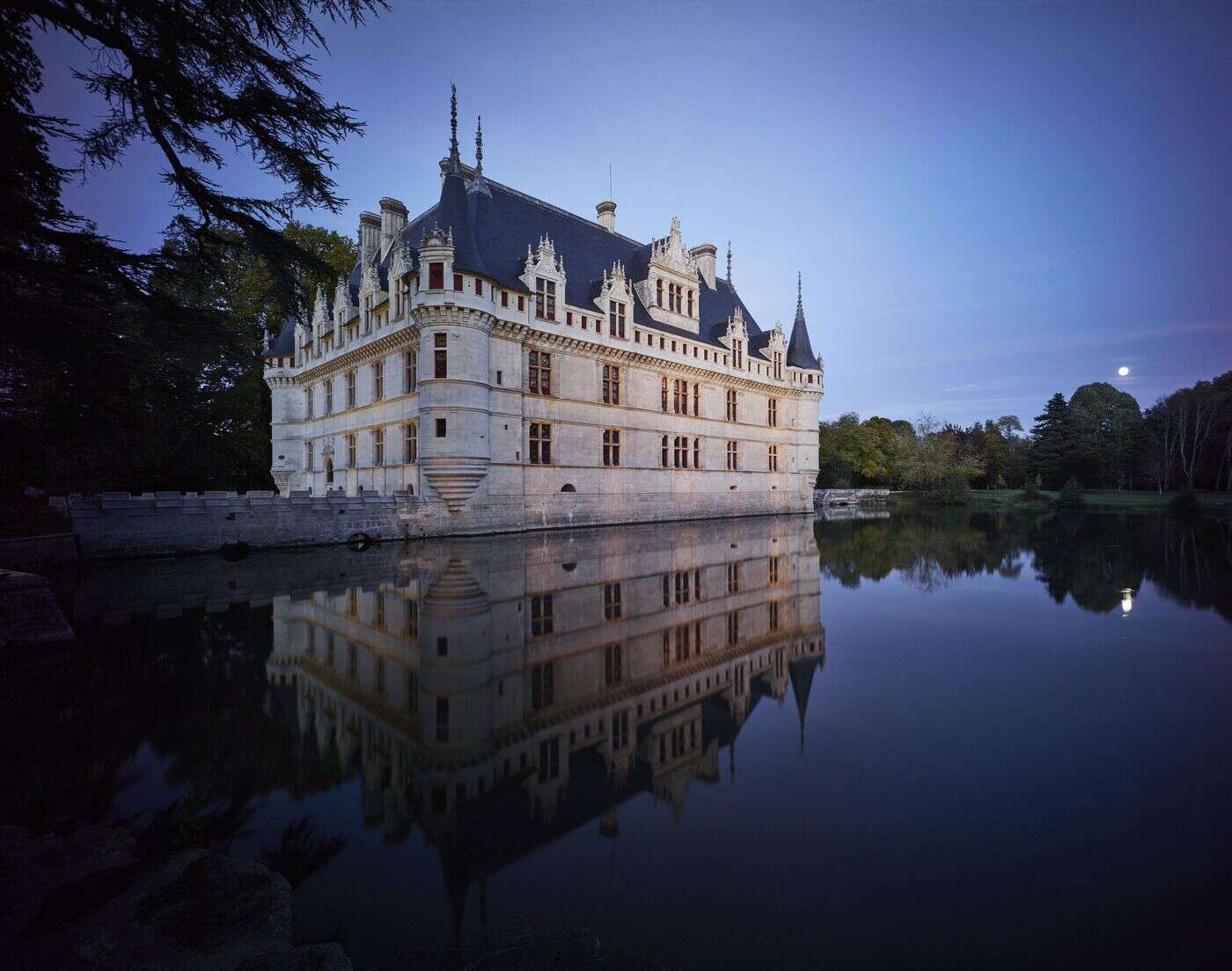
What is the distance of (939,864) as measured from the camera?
2.88m

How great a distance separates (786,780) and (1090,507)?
51.9 metres

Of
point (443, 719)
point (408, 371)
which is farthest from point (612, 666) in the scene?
point (408, 371)

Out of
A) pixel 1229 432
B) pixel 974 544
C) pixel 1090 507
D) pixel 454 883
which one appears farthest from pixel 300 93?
pixel 1229 432

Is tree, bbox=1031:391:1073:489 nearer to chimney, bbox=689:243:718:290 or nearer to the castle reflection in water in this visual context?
chimney, bbox=689:243:718:290

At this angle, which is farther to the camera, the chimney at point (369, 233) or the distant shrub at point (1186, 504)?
the distant shrub at point (1186, 504)

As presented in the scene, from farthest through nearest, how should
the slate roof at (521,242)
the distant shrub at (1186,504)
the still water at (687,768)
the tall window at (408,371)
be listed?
1. the distant shrub at (1186,504)
2. the tall window at (408,371)
3. the slate roof at (521,242)
4. the still water at (687,768)

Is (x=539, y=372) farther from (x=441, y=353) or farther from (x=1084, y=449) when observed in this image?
(x=1084, y=449)

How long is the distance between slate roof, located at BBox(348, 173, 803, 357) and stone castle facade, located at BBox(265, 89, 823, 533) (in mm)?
96

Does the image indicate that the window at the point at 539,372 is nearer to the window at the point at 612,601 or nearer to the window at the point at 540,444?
the window at the point at 540,444

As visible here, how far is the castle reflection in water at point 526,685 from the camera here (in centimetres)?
357

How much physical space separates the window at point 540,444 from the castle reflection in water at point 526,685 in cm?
1124

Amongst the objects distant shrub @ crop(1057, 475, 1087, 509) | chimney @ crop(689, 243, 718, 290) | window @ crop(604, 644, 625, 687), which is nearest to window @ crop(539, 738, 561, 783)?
window @ crop(604, 644, 625, 687)

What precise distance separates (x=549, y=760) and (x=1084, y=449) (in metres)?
66.8

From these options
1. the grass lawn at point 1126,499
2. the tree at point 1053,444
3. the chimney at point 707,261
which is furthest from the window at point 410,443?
the tree at point 1053,444
